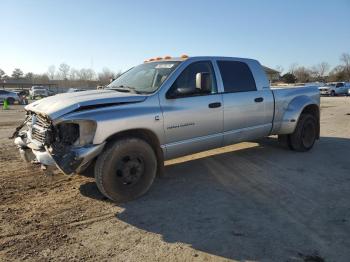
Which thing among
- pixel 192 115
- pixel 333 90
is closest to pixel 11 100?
pixel 192 115

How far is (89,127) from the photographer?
4738mm

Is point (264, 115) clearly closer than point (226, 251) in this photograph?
No

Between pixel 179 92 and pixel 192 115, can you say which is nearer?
pixel 179 92

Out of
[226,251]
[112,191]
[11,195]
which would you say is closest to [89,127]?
[112,191]

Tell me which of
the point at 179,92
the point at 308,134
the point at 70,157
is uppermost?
the point at 179,92

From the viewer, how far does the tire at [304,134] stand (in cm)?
815

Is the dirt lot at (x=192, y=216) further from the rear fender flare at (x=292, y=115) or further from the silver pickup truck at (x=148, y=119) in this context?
the rear fender flare at (x=292, y=115)

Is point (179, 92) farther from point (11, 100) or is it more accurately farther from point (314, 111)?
point (11, 100)

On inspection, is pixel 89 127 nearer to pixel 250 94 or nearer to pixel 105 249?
pixel 105 249

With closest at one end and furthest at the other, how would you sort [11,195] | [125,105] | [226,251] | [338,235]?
1. [226,251]
2. [338,235]
3. [125,105]
4. [11,195]

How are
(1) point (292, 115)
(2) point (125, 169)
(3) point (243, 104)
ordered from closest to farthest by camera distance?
1. (2) point (125, 169)
2. (3) point (243, 104)
3. (1) point (292, 115)

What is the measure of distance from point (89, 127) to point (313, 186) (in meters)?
3.53

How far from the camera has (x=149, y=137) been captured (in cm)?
543

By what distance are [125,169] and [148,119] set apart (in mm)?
764
